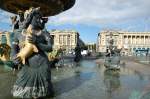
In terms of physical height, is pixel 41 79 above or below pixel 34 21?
below

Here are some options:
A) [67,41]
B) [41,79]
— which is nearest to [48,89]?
[41,79]

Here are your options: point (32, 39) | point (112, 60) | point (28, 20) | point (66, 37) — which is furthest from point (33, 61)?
point (66, 37)

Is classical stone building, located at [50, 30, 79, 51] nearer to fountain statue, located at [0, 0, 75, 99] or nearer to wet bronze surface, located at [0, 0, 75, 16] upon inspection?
wet bronze surface, located at [0, 0, 75, 16]

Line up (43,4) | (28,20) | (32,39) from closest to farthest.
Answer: (32,39)
(28,20)
(43,4)

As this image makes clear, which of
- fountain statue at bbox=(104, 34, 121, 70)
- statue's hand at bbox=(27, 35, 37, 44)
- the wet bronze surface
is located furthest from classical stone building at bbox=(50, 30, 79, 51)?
statue's hand at bbox=(27, 35, 37, 44)

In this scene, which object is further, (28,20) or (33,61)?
(28,20)

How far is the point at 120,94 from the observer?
28.7 feet

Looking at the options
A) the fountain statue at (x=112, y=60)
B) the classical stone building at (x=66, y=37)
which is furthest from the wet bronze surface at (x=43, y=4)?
the classical stone building at (x=66, y=37)

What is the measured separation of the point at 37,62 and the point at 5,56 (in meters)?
11.6

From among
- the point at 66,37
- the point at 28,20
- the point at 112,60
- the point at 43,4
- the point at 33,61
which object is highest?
the point at 66,37

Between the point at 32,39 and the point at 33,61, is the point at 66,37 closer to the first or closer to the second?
the point at 33,61

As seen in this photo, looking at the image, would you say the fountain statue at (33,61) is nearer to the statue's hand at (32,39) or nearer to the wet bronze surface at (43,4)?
the statue's hand at (32,39)

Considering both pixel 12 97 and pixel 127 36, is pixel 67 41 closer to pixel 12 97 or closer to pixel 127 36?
pixel 127 36

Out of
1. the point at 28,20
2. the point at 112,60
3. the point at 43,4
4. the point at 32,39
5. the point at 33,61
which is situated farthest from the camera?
→ the point at 112,60
